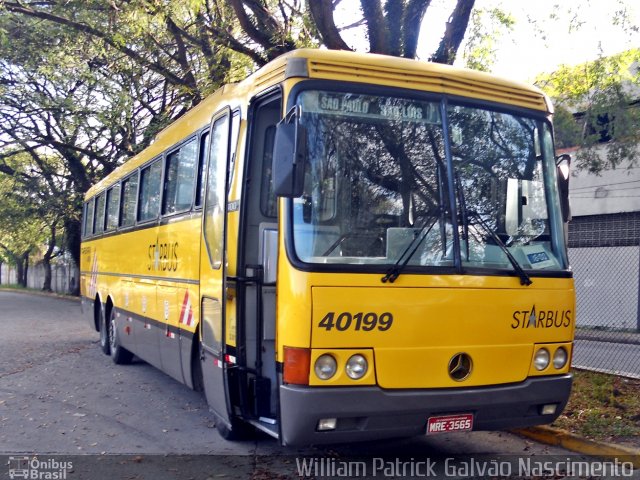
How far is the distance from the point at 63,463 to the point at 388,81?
4.49 meters

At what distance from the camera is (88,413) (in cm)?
862

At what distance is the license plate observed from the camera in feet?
18.3

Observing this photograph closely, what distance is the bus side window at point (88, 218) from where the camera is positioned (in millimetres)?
15608

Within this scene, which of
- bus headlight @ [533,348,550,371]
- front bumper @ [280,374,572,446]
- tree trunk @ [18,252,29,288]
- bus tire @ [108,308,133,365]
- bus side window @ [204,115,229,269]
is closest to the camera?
front bumper @ [280,374,572,446]

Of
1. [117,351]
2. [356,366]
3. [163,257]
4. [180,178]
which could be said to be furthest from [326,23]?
[117,351]

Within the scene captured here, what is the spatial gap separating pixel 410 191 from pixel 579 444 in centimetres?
318

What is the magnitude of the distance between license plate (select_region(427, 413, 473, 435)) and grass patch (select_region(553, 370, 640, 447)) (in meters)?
2.11

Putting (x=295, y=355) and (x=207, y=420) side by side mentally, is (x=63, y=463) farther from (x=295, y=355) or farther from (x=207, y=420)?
(x=295, y=355)

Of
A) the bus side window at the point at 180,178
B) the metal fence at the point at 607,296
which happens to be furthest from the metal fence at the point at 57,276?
the bus side window at the point at 180,178

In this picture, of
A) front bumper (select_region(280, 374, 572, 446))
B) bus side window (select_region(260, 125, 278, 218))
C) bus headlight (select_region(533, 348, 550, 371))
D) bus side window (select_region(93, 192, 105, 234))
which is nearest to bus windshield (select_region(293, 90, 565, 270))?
bus headlight (select_region(533, 348, 550, 371))

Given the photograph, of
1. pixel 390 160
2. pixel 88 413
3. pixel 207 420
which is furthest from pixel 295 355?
pixel 88 413

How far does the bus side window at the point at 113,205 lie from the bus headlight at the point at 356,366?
318 inches

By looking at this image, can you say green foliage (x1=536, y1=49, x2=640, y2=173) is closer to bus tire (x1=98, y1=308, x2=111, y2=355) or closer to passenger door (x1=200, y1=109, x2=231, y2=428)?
passenger door (x1=200, y1=109, x2=231, y2=428)

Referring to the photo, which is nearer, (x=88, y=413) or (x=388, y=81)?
(x=388, y=81)
